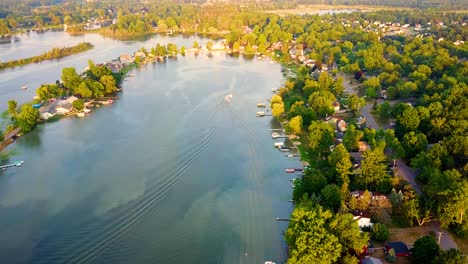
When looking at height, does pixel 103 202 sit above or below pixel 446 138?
below

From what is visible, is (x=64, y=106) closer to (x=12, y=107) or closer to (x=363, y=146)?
(x=12, y=107)

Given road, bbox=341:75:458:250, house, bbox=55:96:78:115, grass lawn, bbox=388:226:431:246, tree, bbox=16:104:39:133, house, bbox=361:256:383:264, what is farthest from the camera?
house, bbox=55:96:78:115

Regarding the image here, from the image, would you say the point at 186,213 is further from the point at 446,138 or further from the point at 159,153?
the point at 446,138

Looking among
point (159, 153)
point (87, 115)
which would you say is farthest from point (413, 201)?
point (87, 115)

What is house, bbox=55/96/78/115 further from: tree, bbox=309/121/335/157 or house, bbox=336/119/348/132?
house, bbox=336/119/348/132

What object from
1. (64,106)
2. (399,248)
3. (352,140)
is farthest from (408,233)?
(64,106)

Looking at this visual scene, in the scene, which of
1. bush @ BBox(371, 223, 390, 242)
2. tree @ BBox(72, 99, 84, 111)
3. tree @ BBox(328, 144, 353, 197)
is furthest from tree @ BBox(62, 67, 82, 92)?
bush @ BBox(371, 223, 390, 242)

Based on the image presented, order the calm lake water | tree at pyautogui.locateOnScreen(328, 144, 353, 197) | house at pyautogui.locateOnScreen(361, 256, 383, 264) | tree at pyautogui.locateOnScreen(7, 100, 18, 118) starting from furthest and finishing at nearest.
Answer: tree at pyautogui.locateOnScreen(7, 100, 18, 118) → tree at pyautogui.locateOnScreen(328, 144, 353, 197) → the calm lake water → house at pyautogui.locateOnScreen(361, 256, 383, 264)

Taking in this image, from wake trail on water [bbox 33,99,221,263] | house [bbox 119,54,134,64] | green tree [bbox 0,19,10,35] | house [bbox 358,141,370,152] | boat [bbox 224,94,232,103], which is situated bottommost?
wake trail on water [bbox 33,99,221,263]

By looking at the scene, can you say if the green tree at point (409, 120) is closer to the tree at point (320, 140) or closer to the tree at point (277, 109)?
the tree at point (320, 140)
